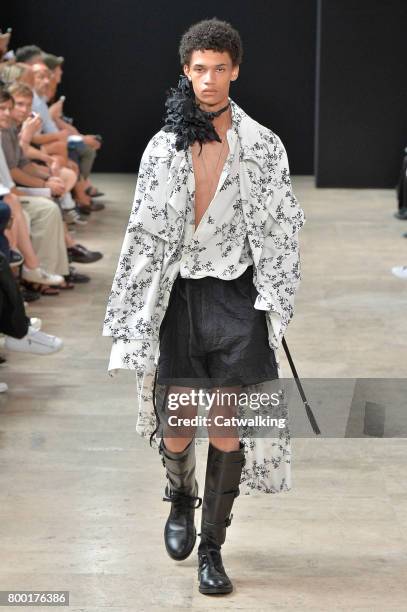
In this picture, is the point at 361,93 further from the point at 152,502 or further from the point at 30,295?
the point at 152,502

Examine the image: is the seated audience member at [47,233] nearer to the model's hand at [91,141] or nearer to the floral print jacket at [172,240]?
the model's hand at [91,141]

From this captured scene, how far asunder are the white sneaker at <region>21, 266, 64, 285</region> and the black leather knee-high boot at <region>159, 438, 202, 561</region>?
3137 millimetres

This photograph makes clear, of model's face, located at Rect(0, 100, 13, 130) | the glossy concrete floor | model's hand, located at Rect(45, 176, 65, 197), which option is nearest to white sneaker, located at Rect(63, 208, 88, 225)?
model's hand, located at Rect(45, 176, 65, 197)

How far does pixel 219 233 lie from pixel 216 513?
719mm

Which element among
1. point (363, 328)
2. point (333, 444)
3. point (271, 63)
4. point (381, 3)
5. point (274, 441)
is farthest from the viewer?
point (271, 63)

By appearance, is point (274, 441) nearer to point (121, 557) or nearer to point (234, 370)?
point (234, 370)

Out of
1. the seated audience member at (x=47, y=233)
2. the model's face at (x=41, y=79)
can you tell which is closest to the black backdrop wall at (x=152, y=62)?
the model's face at (x=41, y=79)

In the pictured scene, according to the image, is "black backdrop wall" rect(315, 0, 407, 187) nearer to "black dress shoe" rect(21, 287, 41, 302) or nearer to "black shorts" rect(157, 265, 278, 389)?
"black dress shoe" rect(21, 287, 41, 302)

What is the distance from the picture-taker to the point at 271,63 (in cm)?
1080

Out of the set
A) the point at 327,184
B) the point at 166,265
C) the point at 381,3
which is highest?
the point at 166,265

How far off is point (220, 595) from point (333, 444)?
1.26 metres

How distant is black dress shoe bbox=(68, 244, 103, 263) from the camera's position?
7.31m

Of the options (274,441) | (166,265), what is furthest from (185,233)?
(274,441)

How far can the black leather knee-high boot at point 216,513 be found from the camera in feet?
10.2
